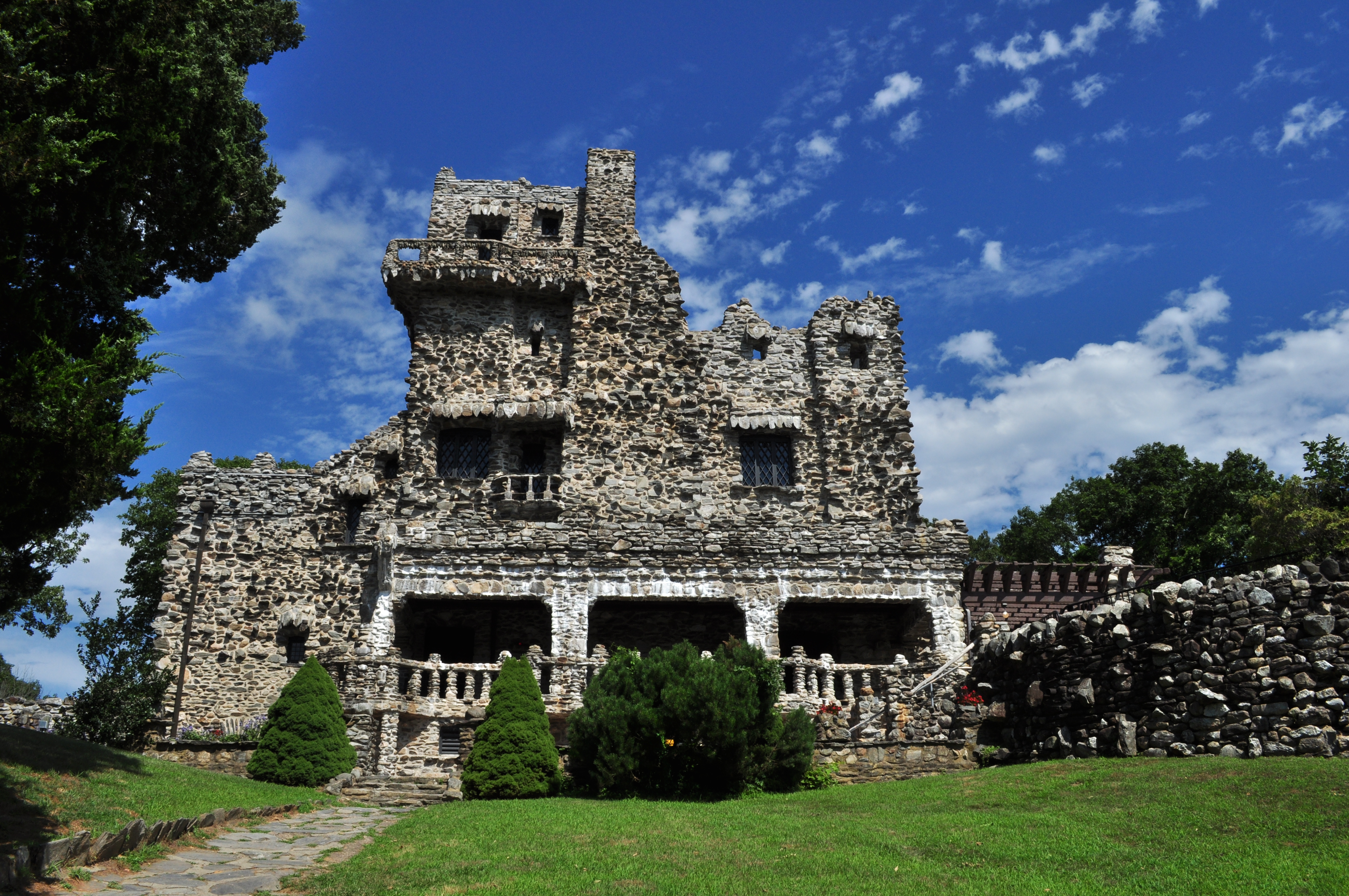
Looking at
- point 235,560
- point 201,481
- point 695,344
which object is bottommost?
point 235,560

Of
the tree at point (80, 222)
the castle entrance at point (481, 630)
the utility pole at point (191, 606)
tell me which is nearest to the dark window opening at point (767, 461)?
the castle entrance at point (481, 630)

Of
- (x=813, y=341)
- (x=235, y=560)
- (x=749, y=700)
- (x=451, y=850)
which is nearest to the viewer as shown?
(x=451, y=850)

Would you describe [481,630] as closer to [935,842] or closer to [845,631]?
[845,631]

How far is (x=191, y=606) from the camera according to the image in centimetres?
2755

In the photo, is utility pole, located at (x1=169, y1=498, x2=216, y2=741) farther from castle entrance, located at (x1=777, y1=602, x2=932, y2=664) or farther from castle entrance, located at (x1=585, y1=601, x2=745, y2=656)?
castle entrance, located at (x1=777, y1=602, x2=932, y2=664)

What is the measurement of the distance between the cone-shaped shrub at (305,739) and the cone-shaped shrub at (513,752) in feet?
9.43

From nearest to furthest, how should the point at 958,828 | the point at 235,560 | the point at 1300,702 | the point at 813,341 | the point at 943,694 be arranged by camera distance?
the point at 958,828 < the point at 1300,702 < the point at 943,694 < the point at 235,560 < the point at 813,341

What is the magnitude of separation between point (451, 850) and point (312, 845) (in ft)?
7.63

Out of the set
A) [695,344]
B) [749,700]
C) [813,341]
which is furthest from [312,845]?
[813,341]

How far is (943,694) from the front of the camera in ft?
64.8

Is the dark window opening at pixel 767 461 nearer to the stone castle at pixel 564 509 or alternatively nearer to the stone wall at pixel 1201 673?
the stone castle at pixel 564 509

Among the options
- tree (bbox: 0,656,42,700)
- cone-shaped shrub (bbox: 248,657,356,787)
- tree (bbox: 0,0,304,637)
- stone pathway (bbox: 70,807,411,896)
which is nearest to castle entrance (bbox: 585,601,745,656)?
cone-shaped shrub (bbox: 248,657,356,787)

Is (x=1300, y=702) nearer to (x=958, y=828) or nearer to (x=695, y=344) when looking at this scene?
(x=958, y=828)

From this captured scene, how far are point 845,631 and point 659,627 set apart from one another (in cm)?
538
